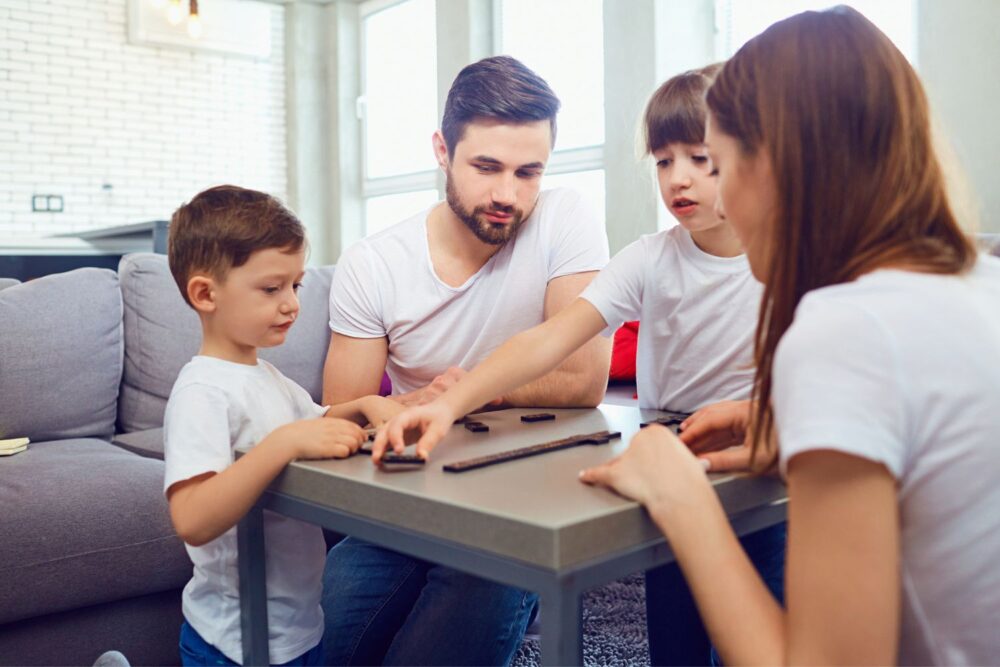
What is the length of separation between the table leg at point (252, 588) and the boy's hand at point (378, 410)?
0.88ft

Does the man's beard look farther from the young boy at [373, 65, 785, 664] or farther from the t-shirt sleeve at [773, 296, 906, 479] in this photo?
the t-shirt sleeve at [773, 296, 906, 479]

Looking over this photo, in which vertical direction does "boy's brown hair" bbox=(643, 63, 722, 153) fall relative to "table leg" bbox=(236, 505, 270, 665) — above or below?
above

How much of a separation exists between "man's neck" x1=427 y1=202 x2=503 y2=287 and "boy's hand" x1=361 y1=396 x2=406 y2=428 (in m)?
0.49

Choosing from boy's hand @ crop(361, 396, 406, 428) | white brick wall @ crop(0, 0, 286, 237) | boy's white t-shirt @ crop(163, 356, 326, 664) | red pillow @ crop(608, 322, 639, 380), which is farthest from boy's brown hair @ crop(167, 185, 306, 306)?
white brick wall @ crop(0, 0, 286, 237)

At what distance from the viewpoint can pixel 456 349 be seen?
1.85 meters

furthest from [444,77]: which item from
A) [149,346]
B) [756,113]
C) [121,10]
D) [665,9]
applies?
[756,113]

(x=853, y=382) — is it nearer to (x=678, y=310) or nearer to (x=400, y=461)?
(x=400, y=461)

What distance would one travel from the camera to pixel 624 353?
341 centimetres

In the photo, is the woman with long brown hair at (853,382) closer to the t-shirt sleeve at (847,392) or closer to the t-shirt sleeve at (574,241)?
the t-shirt sleeve at (847,392)

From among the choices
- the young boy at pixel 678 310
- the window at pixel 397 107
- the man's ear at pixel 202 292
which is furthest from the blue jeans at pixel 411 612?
the window at pixel 397 107

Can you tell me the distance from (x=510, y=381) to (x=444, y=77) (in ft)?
17.7

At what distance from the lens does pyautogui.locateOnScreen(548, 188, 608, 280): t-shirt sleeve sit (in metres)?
1.85

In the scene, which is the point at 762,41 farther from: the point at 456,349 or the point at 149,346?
the point at 149,346

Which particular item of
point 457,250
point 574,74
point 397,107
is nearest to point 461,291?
point 457,250
